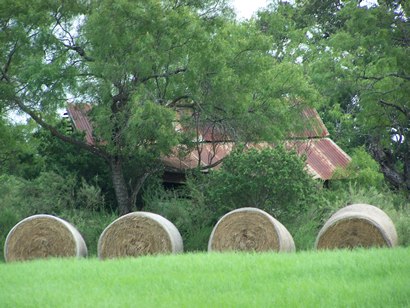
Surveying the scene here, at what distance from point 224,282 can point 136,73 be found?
16.5 meters

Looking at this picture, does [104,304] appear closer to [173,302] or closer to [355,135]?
[173,302]

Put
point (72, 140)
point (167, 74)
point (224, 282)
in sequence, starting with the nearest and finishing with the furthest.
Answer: point (224, 282)
point (167, 74)
point (72, 140)

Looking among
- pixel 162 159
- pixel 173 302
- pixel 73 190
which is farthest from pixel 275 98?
pixel 173 302

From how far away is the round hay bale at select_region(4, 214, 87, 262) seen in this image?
21.5m

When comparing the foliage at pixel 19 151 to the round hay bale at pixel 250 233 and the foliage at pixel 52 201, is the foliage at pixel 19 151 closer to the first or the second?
the foliage at pixel 52 201

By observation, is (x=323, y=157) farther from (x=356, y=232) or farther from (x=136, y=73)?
(x=356, y=232)

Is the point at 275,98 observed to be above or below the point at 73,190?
above

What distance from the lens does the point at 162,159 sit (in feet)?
102

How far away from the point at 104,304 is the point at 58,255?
1011 centimetres

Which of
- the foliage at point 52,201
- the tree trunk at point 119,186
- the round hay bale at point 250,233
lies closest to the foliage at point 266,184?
the foliage at point 52,201

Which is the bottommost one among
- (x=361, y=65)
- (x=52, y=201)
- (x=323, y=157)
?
(x=52, y=201)

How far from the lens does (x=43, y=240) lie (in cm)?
2167

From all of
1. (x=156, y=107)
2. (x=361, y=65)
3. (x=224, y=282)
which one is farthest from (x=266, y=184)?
(x=361, y=65)

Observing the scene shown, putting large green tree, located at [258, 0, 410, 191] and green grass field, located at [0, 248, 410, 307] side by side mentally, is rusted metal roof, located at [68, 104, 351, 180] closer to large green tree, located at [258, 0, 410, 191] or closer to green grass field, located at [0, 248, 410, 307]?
large green tree, located at [258, 0, 410, 191]
